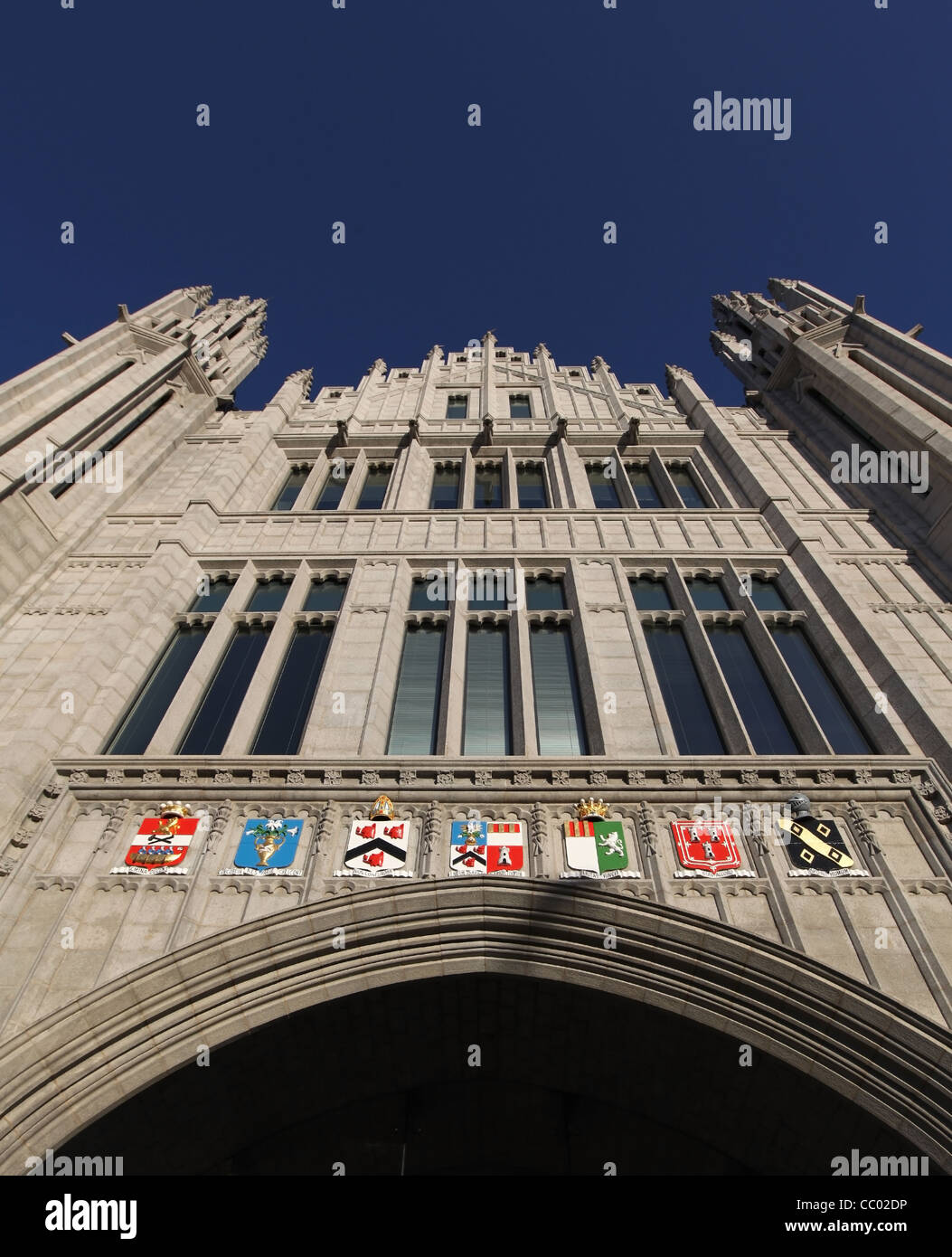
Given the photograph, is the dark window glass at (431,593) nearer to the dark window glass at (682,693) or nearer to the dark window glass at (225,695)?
the dark window glass at (225,695)

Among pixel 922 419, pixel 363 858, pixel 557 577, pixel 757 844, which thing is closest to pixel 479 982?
pixel 363 858

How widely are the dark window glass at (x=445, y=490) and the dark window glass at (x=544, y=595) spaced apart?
4.73m

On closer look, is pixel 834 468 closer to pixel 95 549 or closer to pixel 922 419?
pixel 922 419

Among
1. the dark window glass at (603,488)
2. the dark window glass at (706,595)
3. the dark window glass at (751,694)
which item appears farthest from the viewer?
the dark window glass at (603,488)

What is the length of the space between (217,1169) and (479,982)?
13.7 feet

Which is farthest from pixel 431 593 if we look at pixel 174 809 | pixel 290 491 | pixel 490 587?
pixel 290 491

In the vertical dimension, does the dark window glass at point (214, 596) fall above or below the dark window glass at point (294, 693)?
above

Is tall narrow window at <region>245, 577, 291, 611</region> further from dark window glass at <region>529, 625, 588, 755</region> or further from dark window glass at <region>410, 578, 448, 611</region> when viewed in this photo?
dark window glass at <region>529, 625, 588, 755</region>

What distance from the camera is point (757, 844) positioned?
35.0 ft

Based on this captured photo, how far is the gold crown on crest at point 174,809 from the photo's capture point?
11242 millimetres

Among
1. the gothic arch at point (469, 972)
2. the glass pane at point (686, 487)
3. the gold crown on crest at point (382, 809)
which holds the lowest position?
the gothic arch at point (469, 972)

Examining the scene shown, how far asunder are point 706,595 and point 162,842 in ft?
37.5

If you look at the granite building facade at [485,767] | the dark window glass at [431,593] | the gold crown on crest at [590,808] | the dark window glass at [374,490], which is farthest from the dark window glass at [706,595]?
the dark window glass at [374,490]

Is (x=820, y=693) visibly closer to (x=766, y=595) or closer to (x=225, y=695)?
(x=766, y=595)
